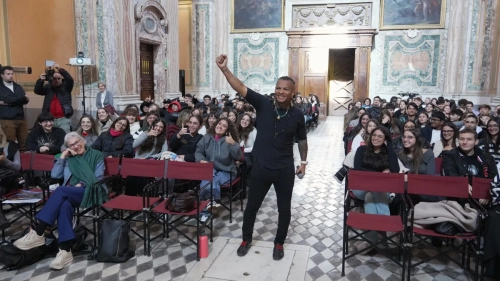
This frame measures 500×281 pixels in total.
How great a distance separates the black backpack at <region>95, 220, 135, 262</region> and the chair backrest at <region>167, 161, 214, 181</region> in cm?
72

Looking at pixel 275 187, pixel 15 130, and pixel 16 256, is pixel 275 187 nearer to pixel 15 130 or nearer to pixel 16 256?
pixel 16 256

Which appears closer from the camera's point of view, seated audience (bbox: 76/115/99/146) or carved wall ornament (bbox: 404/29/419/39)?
seated audience (bbox: 76/115/99/146)

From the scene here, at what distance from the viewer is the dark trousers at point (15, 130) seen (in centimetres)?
615

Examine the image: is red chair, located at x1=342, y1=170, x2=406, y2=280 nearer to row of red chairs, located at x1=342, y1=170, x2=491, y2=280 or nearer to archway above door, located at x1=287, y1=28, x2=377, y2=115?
row of red chairs, located at x1=342, y1=170, x2=491, y2=280

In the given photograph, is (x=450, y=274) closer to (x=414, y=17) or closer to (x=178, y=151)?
(x=178, y=151)

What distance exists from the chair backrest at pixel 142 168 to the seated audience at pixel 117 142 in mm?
669

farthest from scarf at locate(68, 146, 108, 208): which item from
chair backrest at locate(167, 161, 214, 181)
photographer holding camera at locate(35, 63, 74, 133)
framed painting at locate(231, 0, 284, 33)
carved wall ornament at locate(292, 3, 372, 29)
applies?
carved wall ornament at locate(292, 3, 372, 29)

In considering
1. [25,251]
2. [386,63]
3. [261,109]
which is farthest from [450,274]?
[386,63]

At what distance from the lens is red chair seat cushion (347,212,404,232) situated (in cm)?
327

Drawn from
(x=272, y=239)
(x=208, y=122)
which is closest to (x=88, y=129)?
(x=208, y=122)

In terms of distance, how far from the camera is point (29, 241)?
3.53 meters

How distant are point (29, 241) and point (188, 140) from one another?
2.18 m

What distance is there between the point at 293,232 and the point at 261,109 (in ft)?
5.48

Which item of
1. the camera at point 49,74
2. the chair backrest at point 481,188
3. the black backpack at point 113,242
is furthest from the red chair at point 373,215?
the camera at point 49,74
